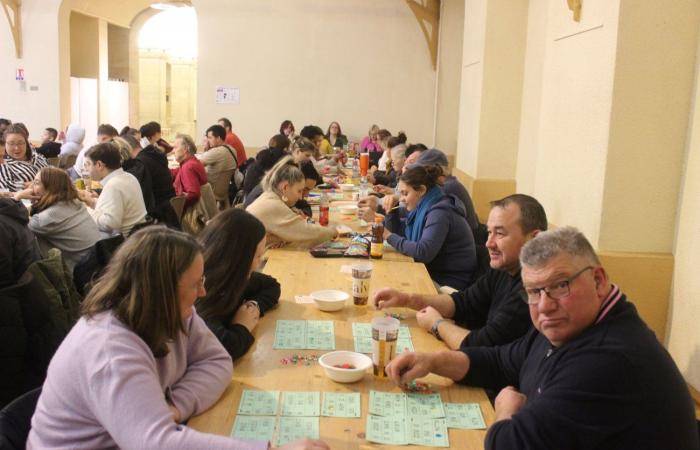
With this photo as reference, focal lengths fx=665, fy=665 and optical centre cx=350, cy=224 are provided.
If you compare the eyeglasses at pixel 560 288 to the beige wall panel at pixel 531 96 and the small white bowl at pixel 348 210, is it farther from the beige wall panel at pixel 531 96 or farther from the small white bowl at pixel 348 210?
the beige wall panel at pixel 531 96

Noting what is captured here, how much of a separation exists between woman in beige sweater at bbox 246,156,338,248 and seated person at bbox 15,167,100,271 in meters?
A: 1.14

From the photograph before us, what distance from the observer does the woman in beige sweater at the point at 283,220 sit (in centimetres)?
393

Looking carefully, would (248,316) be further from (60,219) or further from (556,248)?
(60,219)

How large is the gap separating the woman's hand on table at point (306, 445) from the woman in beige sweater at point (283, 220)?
2.46 m

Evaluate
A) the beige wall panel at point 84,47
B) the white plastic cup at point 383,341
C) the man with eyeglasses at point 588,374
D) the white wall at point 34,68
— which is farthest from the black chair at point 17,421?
the beige wall panel at point 84,47

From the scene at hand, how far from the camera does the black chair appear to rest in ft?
5.10

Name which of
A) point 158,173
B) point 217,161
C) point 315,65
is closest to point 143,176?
point 158,173

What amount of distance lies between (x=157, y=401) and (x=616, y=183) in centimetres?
296

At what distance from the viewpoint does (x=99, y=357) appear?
1503mm

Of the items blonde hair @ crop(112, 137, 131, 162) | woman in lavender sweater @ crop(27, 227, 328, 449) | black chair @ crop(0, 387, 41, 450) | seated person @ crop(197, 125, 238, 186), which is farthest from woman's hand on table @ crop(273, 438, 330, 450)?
seated person @ crop(197, 125, 238, 186)

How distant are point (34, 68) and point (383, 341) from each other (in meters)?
11.8

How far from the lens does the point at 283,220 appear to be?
Answer: 3936mm

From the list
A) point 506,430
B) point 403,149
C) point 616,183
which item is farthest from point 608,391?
point 403,149

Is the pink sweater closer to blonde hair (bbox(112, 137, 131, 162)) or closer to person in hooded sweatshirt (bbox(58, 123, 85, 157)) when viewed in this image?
blonde hair (bbox(112, 137, 131, 162))
